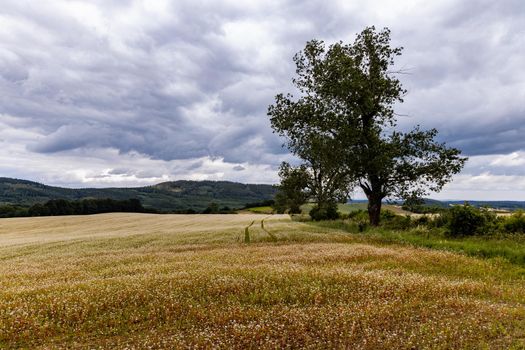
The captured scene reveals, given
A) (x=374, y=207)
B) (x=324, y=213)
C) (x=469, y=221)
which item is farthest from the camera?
(x=324, y=213)

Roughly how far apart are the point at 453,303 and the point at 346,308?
294 cm

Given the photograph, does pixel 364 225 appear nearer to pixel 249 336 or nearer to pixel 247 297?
pixel 247 297

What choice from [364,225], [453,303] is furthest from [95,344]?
[364,225]

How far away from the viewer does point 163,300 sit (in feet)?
35.2

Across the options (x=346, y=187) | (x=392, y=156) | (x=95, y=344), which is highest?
(x=392, y=156)

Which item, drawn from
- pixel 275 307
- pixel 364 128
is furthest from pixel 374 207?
pixel 275 307

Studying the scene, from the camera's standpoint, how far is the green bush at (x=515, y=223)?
2495 centimetres

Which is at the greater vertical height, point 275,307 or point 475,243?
point 475,243

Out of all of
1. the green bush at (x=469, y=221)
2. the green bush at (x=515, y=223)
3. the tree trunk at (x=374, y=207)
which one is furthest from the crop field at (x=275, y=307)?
the tree trunk at (x=374, y=207)

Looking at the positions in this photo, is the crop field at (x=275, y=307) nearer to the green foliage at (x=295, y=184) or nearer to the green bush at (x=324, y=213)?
the green bush at (x=324, y=213)

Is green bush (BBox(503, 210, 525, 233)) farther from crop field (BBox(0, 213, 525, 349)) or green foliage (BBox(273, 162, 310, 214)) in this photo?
green foliage (BBox(273, 162, 310, 214))

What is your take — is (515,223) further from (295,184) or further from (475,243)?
(295,184)

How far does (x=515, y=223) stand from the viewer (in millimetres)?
25312

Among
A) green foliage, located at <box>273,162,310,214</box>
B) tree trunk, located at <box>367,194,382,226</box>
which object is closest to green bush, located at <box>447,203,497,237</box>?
tree trunk, located at <box>367,194,382,226</box>
